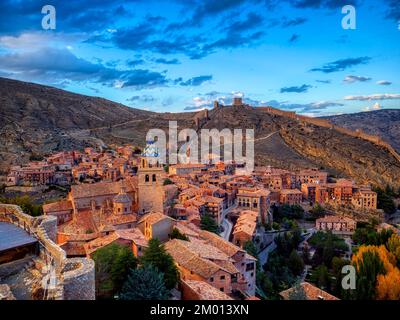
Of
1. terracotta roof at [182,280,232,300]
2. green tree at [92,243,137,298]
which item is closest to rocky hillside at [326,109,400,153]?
terracotta roof at [182,280,232,300]

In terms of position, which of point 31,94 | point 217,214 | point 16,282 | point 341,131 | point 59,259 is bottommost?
point 217,214

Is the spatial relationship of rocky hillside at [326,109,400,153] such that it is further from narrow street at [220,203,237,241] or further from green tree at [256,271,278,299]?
green tree at [256,271,278,299]

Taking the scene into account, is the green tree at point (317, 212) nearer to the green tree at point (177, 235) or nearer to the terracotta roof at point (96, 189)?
the terracotta roof at point (96, 189)

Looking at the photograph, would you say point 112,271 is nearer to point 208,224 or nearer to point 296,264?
point 208,224

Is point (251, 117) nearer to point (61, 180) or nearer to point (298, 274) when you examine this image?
point (61, 180)

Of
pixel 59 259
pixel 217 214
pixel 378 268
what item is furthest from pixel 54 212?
pixel 378 268
